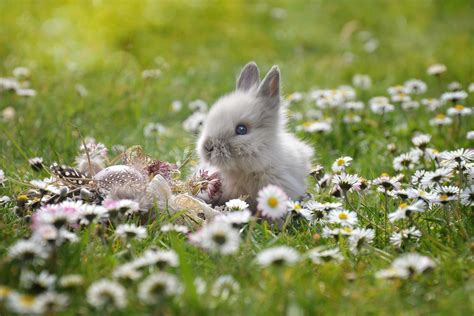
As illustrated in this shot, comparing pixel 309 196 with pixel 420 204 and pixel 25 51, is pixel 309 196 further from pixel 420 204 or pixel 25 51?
pixel 25 51

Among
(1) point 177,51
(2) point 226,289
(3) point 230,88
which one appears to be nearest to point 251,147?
(2) point 226,289

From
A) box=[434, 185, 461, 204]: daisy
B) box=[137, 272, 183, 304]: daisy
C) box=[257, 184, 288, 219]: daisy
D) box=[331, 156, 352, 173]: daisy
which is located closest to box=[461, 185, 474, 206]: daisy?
box=[434, 185, 461, 204]: daisy

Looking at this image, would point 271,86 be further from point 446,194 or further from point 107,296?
point 107,296

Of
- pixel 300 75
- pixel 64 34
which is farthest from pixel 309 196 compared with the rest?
pixel 64 34

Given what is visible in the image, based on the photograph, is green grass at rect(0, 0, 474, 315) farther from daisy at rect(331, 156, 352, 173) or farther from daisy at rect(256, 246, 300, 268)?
daisy at rect(331, 156, 352, 173)

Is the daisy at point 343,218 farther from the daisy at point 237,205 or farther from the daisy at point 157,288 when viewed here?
the daisy at point 157,288
